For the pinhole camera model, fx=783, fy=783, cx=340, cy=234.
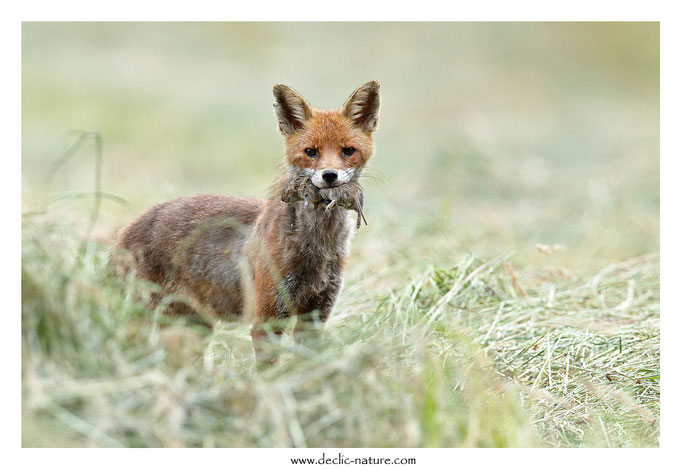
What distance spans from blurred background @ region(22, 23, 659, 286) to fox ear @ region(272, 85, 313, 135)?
2236 millimetres

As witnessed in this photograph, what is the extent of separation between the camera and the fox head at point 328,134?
17.5 ft

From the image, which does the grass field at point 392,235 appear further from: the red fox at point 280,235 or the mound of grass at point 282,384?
the red fox at point 280,235

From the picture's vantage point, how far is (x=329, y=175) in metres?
5.20

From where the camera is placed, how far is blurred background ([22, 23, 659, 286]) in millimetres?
9758

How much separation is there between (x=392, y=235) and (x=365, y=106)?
10.2 ft

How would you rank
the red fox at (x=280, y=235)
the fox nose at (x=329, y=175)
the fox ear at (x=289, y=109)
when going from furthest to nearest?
the fox ear at (x=289, y=109), the red fox at (x=280, y=235), the fox nose at (x=329, y=175)

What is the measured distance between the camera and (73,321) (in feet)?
12.8

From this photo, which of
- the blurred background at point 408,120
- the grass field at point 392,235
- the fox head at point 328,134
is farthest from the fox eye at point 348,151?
the blurred background at point 408,120

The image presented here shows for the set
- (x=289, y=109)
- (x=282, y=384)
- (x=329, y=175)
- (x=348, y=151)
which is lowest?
(x=282, y=384)

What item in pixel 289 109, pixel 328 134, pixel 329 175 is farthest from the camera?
pixel 289 109

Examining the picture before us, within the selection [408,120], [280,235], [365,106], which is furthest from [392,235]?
[408,120]

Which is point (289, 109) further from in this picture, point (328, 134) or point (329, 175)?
point (329, 175)

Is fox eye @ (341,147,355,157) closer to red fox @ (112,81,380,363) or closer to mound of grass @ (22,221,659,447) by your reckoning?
red fox @ (112,81,380,363)
